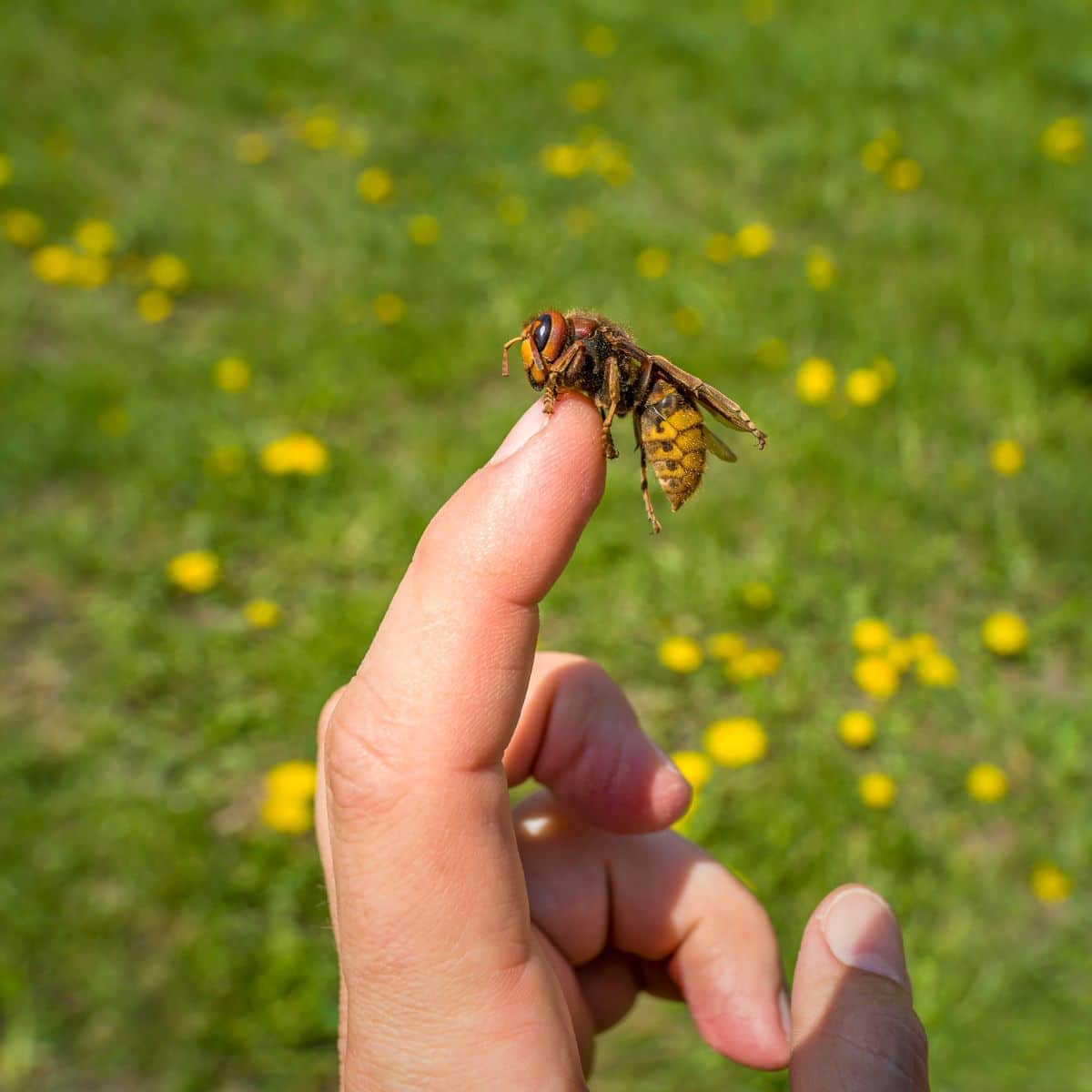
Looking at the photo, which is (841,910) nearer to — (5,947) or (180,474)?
(5,947)

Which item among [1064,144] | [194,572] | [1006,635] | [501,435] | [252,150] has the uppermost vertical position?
[1064,144]

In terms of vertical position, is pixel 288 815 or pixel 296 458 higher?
pixel 296 458

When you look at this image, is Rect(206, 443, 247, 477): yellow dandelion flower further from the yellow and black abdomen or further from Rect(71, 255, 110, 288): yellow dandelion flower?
the yellow and black abdomen

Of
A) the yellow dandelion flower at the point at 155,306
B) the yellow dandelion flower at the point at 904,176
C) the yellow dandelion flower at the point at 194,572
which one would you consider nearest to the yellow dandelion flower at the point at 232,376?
the yellow dandelion flower at the point at 155,306

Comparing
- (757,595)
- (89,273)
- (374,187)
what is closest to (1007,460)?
(757,595)

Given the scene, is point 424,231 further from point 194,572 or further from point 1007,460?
point 1007,460

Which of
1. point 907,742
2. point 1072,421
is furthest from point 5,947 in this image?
point 1072,421

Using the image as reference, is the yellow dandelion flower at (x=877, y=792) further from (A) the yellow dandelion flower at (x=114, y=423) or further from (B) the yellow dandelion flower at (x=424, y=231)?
(B) the yellow dandelion flower at (x=424, y=231)
